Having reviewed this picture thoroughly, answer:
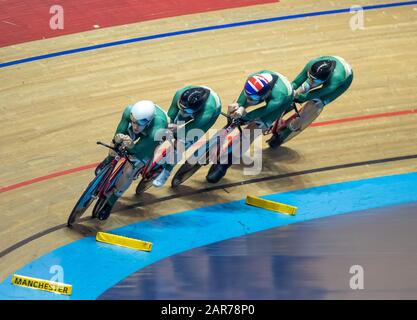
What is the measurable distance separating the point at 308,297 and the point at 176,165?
8.74 ft

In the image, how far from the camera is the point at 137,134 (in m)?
10.8

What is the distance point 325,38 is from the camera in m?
14.7

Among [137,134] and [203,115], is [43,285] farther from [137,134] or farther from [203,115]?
[203,115]

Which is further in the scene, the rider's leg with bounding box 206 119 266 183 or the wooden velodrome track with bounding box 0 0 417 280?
the rider's leg with bounding box 206 119 266 183

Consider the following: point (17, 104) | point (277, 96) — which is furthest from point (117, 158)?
point (17, 104)

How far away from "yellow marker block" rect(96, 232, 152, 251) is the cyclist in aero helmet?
0.41 m

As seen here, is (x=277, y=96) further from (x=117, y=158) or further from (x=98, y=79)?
(x=98, y=79)

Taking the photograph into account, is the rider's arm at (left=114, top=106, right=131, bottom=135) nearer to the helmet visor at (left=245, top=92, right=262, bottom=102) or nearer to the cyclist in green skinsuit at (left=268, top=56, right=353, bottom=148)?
the helmet visor at (left=245, top=92, right=262, bottom=102)

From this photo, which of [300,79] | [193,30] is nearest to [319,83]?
[300,79]

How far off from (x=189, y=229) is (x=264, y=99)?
1.40 metres

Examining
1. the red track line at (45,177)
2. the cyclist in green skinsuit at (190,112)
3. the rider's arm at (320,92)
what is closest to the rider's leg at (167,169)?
the cyclist in green skinsuit at (190,112)

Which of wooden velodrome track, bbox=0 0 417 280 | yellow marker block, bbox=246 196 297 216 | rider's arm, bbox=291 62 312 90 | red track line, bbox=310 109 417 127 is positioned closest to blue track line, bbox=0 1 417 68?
wooden velodrome track, bbox=0 0 417 280

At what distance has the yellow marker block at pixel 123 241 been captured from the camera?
35.2ft

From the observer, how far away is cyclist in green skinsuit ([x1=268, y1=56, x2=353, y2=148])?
11.7 meters
